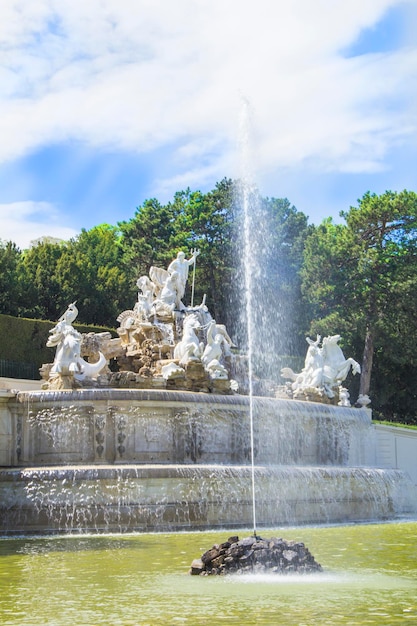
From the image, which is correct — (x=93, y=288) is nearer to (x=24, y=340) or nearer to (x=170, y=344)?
(x=24, y=340)

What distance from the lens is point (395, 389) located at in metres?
50.7

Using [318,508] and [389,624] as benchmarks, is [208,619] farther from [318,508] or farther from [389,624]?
[318,508]

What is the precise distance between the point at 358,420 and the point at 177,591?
19.8 metres

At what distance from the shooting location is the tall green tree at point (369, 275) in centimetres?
4556

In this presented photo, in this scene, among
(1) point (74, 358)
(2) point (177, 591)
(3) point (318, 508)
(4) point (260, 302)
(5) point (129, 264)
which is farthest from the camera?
(5) point (129, 264)

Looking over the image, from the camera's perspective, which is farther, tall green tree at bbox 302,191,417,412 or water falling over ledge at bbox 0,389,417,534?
tall green tree at bbox 302,191,417,412

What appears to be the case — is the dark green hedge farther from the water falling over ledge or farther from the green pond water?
the green pond water

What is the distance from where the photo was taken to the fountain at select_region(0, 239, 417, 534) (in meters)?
20.7

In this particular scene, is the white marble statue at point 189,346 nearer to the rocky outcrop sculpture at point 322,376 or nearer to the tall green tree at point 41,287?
the rocky outcrop sculpture at point 322,376

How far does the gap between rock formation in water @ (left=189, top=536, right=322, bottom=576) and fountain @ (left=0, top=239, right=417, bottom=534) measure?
6951mm

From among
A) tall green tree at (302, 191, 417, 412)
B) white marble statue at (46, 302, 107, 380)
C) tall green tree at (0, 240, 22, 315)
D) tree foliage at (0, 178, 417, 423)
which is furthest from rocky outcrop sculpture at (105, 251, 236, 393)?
tall green tree at (0, 240, 22, 315)

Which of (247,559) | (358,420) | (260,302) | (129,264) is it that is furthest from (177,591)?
(129,264)

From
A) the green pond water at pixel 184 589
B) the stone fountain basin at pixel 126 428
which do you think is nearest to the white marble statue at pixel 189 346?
the stone fountain basin at pixel 126 428

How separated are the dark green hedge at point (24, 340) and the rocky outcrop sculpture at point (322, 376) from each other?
10995mm
